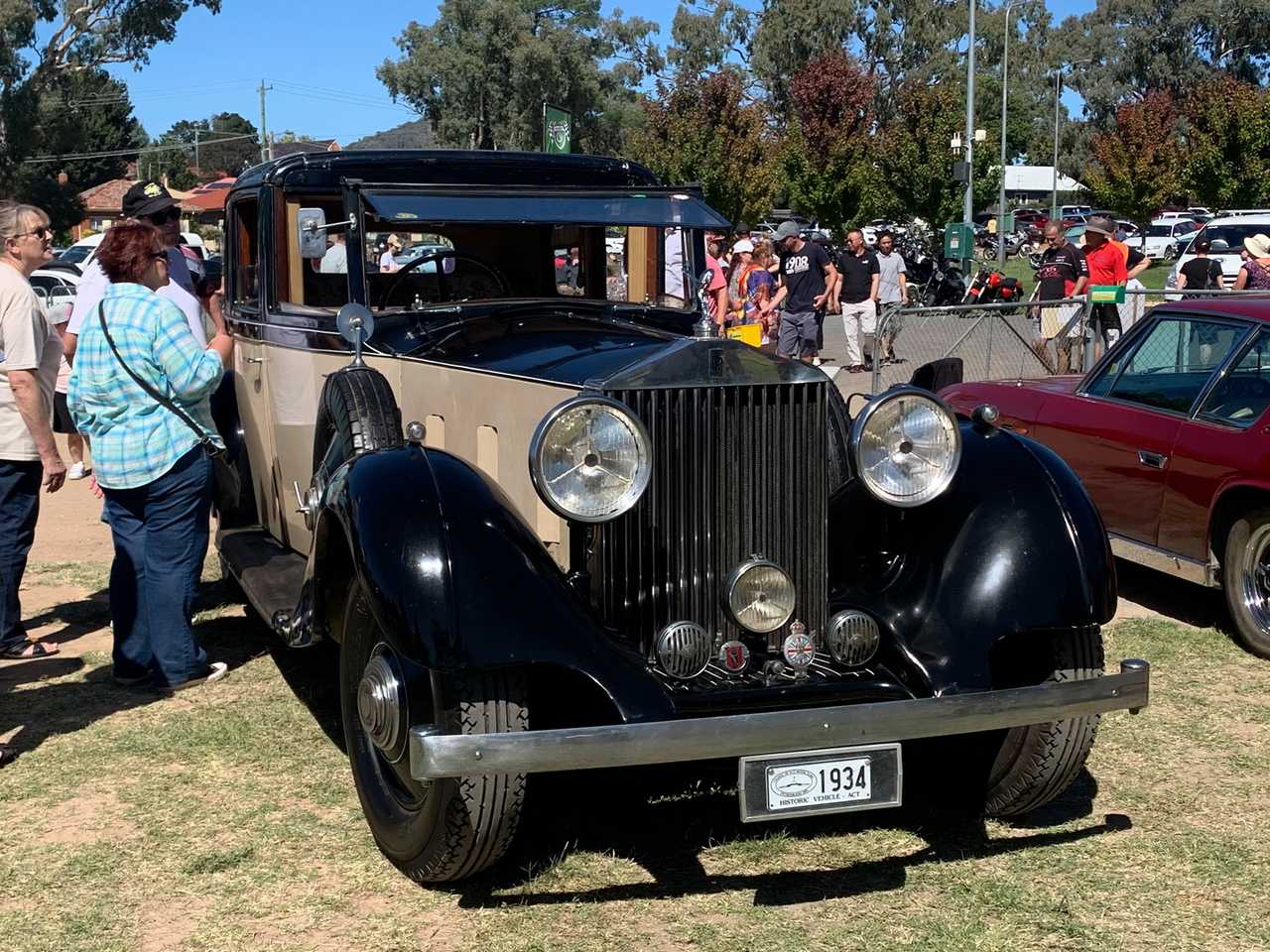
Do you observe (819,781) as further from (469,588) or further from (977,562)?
(469,588)

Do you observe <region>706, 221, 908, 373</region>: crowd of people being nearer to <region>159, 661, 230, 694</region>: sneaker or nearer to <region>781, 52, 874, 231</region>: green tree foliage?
<region>159, 661, 230, 694</region>: sneaker

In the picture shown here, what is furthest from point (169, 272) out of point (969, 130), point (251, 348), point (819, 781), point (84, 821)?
point (969, 130)

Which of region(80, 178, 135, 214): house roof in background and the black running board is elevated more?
region(80, 178, 135, 214): house roof in background

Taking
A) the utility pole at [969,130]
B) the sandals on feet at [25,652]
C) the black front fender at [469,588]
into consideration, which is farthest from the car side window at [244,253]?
the utility pole at [969,130]

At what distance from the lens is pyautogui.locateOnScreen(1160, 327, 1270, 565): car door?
621cm

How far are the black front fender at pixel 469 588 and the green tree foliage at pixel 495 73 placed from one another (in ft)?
190

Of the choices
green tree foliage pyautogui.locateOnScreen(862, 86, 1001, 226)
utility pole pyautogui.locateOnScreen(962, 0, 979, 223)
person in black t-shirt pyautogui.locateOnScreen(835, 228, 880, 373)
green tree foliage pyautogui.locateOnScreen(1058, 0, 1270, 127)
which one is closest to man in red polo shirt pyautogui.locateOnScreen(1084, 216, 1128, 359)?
person in black t-shirt pyautogui.locateOnScreen(835, 228, 880, 373)

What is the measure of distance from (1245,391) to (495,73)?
59735mm

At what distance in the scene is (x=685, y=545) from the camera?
3957mm

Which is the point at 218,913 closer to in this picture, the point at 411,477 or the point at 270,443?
the point at 411,477

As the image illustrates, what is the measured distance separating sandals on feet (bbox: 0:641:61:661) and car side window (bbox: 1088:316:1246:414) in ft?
17.3

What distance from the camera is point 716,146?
3778 centimetres

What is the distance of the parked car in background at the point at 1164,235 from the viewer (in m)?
41.0

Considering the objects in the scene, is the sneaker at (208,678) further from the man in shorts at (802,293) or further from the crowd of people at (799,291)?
the man in shorts at (802,293)
